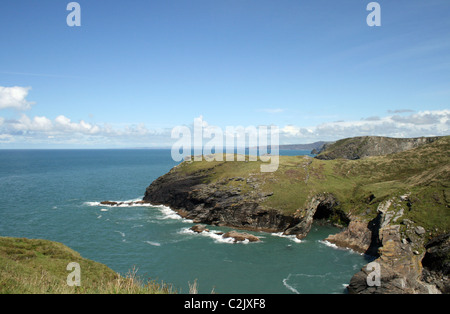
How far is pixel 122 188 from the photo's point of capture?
431 ft

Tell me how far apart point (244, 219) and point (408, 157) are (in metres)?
67.1

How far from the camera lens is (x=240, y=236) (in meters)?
64.4

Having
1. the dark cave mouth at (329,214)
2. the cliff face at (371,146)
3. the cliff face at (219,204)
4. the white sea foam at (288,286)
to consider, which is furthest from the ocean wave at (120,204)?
the cliff face at (371,146)

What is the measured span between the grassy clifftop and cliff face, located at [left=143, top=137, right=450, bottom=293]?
0.85 ft

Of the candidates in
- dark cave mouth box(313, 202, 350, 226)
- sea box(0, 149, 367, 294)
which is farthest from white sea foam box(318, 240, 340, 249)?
dark cave mouth box(313, 202, 350, 226)

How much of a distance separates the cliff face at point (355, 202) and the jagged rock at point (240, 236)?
23.8 ft

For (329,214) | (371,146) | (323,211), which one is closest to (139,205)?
(323,211)

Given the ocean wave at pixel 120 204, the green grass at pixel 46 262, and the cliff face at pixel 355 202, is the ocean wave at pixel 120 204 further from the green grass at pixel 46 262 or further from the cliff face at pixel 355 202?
the green grass at pixel 46 262

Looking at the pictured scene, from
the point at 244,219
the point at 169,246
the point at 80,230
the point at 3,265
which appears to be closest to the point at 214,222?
the point at 244,219

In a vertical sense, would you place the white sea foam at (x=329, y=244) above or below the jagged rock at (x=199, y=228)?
below

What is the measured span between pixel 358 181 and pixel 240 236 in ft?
161

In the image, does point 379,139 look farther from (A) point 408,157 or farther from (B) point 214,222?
(B) point 214,222

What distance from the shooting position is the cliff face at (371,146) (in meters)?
152

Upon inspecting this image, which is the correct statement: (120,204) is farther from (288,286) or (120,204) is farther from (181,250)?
(288,286)
